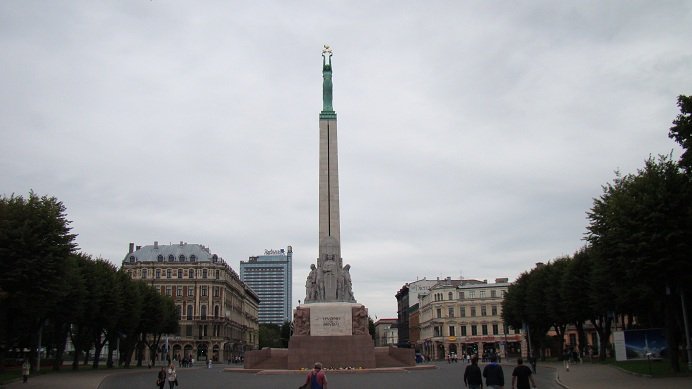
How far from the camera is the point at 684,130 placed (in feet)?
108

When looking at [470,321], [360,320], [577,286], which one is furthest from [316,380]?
[470,321]

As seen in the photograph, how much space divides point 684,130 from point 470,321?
7997cm

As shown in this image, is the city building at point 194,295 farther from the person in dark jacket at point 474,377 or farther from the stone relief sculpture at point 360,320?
the person in dark jacket at point 474,377

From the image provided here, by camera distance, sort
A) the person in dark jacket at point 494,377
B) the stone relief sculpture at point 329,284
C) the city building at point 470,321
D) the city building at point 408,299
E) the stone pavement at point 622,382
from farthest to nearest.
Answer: the city building at point 408,299 → the city building at point 470,321 → the stone relief sculpture at point 329,284 → the stone pavement at point 622,382 → the person in dark jacket at point 494,377

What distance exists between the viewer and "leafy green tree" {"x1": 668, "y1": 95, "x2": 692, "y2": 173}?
107 ft

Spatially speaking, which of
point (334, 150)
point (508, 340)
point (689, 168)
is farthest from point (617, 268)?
point (508, 340)

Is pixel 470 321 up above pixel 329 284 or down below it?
below

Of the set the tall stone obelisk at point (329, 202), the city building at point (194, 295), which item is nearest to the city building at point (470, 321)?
the city building at point (194, 295)

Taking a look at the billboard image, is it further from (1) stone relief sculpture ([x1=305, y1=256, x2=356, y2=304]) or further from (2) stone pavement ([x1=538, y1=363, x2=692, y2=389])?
(1) stone relief sculpture ([x1=305, y1=256, x2=356, y2=304])

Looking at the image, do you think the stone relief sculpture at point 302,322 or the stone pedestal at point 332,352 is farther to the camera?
the stone relief sculpture at point 302,322

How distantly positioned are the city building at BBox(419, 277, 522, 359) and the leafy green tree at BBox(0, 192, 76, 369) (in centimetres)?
7985

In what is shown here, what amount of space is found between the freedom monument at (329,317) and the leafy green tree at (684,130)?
24841mm

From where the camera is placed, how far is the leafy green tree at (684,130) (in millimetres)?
32719

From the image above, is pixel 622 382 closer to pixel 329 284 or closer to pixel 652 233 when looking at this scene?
pixel 652 233
